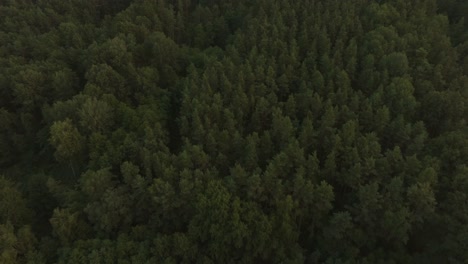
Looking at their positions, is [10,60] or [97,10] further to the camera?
[97,10]

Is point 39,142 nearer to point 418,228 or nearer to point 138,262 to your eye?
point 138,262

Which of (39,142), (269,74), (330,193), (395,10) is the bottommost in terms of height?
(39,142)

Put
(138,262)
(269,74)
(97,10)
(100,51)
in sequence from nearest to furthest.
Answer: (138,262) → (269,74) → (100,51) → (97,10)

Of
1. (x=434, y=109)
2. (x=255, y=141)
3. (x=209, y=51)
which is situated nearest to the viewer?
(x=255, y=141)

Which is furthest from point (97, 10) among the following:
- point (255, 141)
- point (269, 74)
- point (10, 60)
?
point (255, 141)

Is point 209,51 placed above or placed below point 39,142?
above

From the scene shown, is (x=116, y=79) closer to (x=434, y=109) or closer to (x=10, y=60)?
(x=10, y=60)
